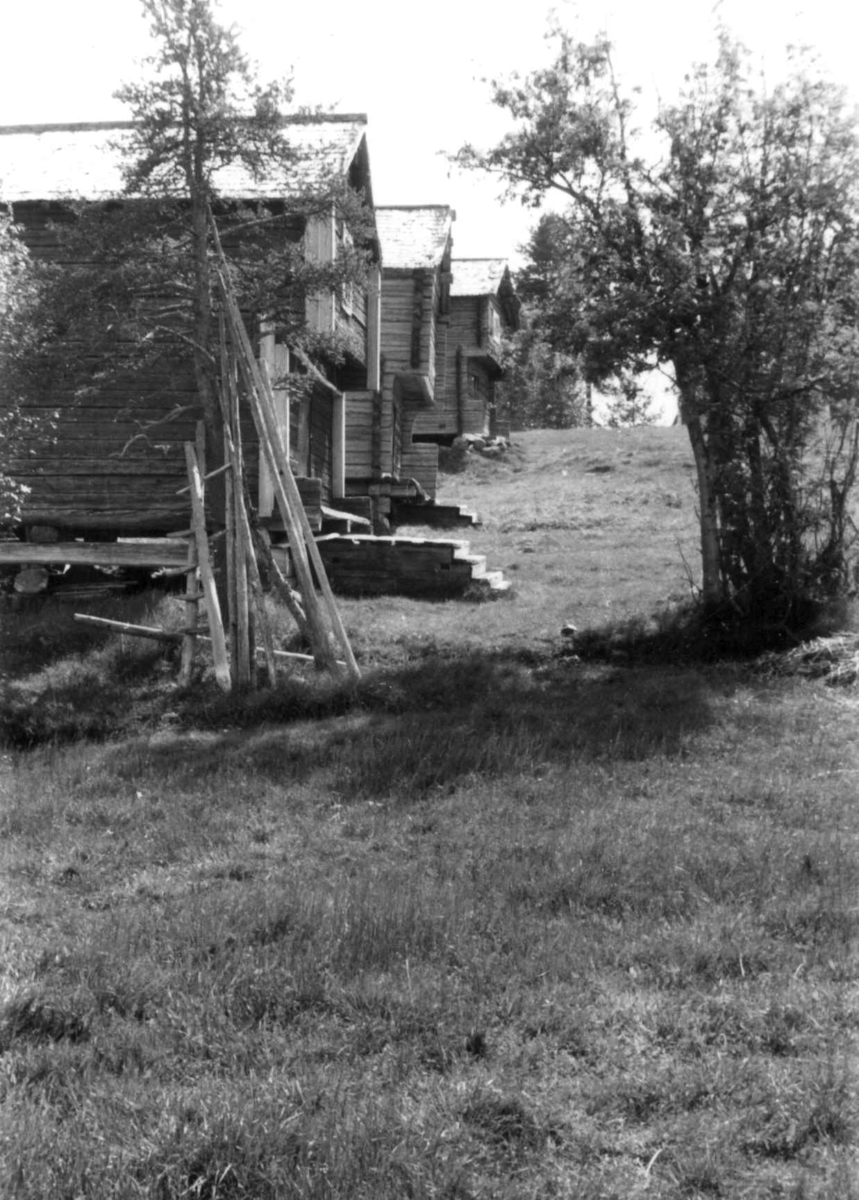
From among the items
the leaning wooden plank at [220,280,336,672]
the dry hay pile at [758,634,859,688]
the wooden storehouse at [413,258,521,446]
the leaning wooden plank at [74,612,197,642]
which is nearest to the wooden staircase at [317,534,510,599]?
the leaning wooden plank at [220,280,336,672]

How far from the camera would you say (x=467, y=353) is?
138 feet

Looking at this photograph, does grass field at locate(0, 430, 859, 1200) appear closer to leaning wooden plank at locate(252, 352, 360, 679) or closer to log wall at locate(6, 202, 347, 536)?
leaning wooden plank at locate(252, 352, 360, 679)

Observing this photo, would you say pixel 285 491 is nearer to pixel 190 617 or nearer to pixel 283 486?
pixel 283 486

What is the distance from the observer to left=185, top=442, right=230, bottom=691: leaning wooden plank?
13008mm

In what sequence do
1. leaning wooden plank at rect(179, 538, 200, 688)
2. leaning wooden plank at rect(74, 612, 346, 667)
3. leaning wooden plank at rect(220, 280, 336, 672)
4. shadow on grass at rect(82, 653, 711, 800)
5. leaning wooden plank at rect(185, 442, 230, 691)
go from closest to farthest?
shadow on grass at rect(82, 653, 711, 800)
leaning wooden plank at rect(185, 442, 230, 691)
leaning wooden plank at rect(220, 280, 336, 672)
leaning wooden plank at rect(179, 538, 200, 688)
leaning wooden plank at rect(74, 612, 346, 667)

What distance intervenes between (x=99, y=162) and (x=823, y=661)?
46.7 ft

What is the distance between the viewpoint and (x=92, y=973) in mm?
5320

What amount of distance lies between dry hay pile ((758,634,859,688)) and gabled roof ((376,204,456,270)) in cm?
1887

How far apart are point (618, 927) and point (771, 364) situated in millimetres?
10223

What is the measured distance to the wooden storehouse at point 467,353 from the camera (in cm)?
4144

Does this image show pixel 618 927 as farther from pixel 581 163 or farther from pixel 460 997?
pixel 581 163

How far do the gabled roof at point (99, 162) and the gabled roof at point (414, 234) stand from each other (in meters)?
7.78

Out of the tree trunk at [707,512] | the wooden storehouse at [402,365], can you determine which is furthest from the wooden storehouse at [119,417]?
the wooden storehouse at [402,365]

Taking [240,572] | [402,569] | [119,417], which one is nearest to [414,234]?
[402,569]
